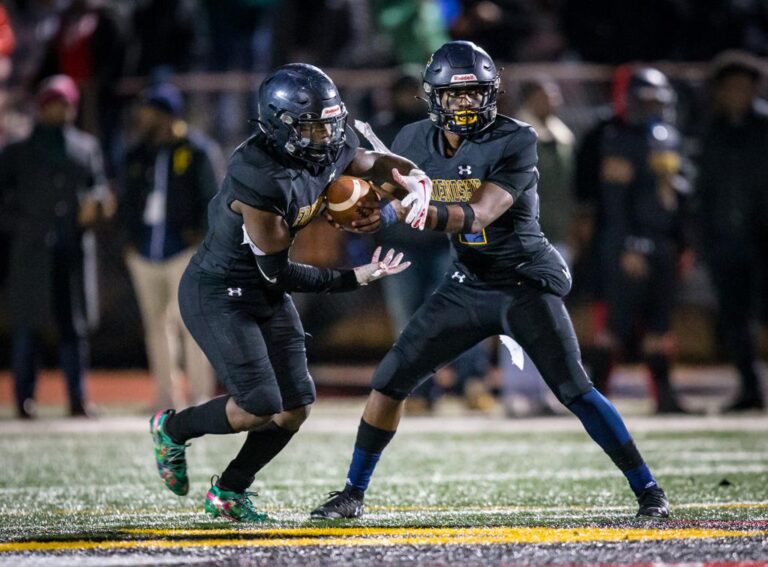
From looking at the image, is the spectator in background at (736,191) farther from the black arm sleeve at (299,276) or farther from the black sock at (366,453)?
the black arm sleeve at (299,276)

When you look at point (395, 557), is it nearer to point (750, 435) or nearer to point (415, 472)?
point (415, 472)

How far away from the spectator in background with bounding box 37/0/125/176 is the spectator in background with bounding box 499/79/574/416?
342 cm

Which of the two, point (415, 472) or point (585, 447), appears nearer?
point (415, 472)

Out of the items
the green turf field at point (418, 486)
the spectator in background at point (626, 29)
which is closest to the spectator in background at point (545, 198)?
the green turf field at point (418, 486)

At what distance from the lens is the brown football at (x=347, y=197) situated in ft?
17.3

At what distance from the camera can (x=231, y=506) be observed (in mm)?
5520

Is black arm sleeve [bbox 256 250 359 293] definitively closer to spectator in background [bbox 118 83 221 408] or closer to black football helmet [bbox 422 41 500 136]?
black football helmet [bbox 422 41 500 136]

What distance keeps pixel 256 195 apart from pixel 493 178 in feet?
2.98

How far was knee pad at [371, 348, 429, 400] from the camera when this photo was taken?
5.57 m

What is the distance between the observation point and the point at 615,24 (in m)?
11.6

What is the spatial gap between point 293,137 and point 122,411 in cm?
545

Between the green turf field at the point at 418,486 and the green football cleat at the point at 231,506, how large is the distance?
7cm

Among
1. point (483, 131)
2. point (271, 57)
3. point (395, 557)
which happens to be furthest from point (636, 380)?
point (395, 557)

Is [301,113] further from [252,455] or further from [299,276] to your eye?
[252,455]
